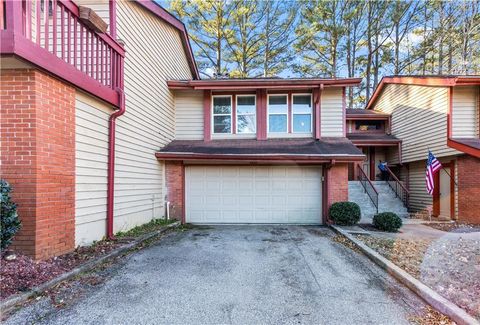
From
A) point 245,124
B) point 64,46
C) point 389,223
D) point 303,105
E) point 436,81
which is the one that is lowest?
point 389,223

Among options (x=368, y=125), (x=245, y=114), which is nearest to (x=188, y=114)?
(x=245, y=114)

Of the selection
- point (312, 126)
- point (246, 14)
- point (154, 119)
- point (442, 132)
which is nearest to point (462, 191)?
point (442, 132)

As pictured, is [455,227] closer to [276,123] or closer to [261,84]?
[276,123]

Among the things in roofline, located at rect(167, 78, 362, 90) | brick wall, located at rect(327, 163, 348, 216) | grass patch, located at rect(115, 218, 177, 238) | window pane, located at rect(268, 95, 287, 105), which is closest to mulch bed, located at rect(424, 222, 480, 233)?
brick wall, located at rect(327, 163, 348, 216)

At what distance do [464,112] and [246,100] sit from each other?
8340 mm

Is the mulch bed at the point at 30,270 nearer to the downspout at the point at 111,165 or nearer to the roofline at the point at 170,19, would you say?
the downspout at the point at 111,165

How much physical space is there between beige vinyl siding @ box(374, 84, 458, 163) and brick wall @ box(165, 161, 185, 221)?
10161mm

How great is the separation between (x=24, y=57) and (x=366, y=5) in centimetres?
2290

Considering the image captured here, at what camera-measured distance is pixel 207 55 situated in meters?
19.1

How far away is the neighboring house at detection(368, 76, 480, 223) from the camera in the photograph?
31.8 ft

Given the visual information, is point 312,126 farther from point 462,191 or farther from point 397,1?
point 397,1

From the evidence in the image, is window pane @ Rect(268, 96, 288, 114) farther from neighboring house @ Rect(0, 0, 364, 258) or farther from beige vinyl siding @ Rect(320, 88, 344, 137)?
beige vinyl siding @ Rect(320, 88, 344, 137)

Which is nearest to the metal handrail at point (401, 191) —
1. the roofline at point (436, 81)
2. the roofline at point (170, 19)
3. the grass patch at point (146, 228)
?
the roofline at point (436, 81)

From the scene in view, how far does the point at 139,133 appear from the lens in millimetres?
7598
